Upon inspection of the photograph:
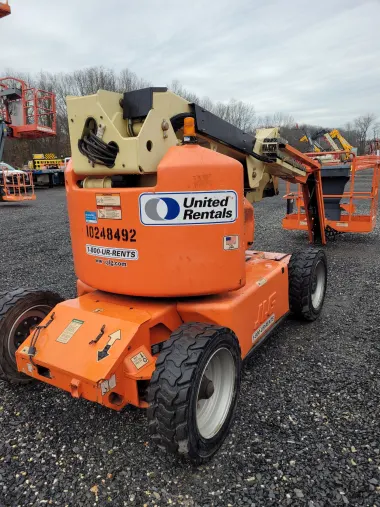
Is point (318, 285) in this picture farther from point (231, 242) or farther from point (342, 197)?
point (342, 197)

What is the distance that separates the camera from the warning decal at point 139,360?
262cm

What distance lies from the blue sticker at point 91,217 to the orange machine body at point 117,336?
0.66 metres

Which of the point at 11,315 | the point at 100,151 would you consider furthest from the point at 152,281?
the point at 11,315

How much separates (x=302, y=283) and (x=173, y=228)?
2.13m

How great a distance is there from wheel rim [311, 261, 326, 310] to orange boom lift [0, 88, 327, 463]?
1.63 m

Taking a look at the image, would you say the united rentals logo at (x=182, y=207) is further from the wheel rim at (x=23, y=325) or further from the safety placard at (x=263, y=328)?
the wheel rim at (x=23, y=325)

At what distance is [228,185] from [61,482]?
2.24m

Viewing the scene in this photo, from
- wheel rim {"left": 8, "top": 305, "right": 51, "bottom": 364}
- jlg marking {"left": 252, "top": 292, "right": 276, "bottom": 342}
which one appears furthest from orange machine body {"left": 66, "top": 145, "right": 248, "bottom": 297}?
wheel rim {"left": 8, "top": 305, "right": 51, "bottom": 364}

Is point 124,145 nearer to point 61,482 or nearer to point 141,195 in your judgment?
point 141,195

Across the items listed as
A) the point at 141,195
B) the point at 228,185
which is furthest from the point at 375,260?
the point at 141,195

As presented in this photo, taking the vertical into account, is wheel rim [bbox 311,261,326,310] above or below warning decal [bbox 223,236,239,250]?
below

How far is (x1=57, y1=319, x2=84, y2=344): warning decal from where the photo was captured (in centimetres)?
280

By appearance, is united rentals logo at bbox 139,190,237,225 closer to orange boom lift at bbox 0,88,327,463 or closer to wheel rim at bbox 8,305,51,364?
orange boom lift at bbox 0,88,327,463

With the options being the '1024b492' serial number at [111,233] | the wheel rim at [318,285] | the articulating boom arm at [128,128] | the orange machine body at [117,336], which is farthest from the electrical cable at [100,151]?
the wheel rim at [318,285]
